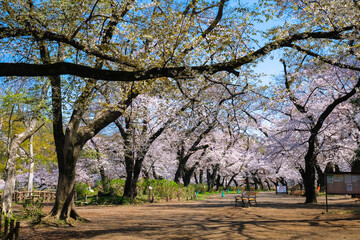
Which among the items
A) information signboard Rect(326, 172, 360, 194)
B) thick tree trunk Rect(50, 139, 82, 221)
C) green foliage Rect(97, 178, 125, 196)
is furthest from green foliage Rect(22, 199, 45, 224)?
green foliage Rect(97, 178, 125, 196)

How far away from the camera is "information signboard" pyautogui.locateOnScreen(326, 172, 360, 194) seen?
43.3 ft

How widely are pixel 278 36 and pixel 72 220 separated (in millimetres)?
9095

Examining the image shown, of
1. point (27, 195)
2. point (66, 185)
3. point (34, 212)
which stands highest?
point (66, 185)

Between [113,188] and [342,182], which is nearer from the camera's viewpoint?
[342,182]

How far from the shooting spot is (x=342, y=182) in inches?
525

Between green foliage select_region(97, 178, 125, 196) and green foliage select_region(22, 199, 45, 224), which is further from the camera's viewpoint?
green foliage select_region(97, 178, 125, 196)

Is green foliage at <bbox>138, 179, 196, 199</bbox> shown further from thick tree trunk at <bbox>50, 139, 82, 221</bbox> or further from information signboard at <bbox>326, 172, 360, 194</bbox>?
information signboard at <bbox>326, 172, 360, 194</bbox>

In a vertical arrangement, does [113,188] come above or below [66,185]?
below

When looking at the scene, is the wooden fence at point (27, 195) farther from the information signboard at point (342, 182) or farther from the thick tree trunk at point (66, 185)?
the information signboard at point (342, 182)

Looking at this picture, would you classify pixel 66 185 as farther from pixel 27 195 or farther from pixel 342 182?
pixel 27 195

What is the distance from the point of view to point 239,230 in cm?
930

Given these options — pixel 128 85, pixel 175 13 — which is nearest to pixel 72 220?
pixel 128 85

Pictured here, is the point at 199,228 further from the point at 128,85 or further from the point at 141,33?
the point at 141,33

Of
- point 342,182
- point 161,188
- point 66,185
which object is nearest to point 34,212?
point 66,185
